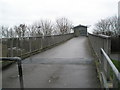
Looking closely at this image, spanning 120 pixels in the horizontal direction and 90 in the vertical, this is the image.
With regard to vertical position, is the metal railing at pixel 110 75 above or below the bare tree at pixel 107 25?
below

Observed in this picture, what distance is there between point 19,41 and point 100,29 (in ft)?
145

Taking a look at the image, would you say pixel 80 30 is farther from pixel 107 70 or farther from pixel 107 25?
pixel 107 70

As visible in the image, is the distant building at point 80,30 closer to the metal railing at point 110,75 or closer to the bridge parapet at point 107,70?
the bridge parapet at point 107,70

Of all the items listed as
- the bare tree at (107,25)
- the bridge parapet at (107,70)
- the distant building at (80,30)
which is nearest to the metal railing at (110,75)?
the bridge parapet at (107,70)

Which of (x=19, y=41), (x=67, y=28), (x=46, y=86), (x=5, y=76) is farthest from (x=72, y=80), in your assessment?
(x=67, y=28)

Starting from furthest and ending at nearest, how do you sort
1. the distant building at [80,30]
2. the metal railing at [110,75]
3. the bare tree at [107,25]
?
the distant building at [80,30] < the bare tree at [107,25] < the metal railing at [110,75]

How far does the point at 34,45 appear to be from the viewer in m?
10.7

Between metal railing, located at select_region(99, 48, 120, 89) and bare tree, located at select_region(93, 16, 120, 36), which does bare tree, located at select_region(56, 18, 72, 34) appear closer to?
bare tree, located at select_region(93, 16, 120, 36)

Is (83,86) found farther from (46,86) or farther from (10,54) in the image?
(10,54)

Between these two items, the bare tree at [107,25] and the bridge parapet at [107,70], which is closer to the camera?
the bridge parapet at [107,70]

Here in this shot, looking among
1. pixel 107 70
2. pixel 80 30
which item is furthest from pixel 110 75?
pixel 80 30

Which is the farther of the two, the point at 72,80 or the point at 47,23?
the point at 47,23

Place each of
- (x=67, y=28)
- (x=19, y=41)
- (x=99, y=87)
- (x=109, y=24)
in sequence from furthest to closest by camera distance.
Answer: (x=67, y=28) → (x=109, y=24) → (x=19, y=41) → (x=99, y=87)

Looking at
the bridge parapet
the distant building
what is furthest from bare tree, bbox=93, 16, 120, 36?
the bridge parapet
